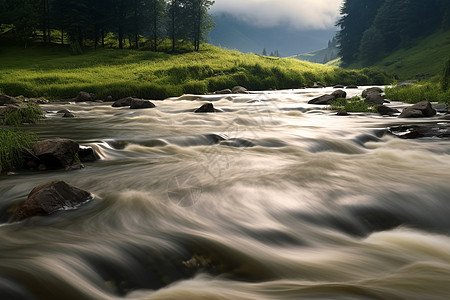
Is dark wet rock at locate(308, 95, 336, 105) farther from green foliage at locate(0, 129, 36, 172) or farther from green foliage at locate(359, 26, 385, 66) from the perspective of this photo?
green foliage at locate(359, 26, 385, 66)

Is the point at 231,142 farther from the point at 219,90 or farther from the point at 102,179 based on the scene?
the point at 219,90

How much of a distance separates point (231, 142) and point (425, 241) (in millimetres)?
5472

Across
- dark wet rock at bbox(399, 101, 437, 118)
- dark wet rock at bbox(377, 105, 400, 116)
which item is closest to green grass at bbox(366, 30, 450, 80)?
dark wet rock at bbox(377, 105, 400, 116)

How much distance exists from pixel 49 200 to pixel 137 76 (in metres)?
27.7

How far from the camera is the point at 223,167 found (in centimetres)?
621

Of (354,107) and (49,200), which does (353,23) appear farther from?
(49,200)

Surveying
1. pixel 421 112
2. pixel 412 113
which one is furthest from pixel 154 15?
pixel 421 112

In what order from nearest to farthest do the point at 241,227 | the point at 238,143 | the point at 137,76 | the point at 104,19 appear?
the point at 241,227
the point at 238,143
the point at 137,76
the point at 104,19

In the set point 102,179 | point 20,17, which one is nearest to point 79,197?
point 102,179

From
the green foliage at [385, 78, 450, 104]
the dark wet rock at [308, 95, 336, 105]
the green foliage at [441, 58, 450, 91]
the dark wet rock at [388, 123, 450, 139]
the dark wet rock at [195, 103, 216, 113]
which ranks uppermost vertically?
the green foliage at [441, 58, 450, 91]

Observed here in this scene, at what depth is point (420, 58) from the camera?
61.4 m

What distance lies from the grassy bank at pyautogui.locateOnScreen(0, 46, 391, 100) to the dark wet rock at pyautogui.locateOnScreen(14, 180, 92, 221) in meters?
19.0

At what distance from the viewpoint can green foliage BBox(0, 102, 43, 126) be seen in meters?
10.7

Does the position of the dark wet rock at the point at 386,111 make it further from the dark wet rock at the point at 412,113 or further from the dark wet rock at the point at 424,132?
the dark wet rock at the point at 424,132
